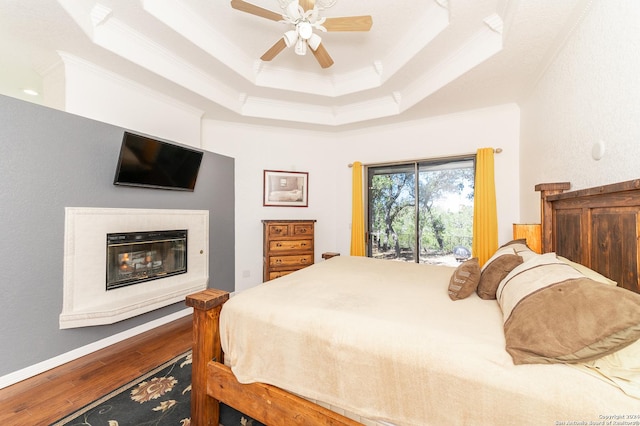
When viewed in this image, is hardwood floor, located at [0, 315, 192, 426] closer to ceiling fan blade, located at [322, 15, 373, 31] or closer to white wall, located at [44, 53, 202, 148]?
white wall, located at [44, 53, 202, 148]

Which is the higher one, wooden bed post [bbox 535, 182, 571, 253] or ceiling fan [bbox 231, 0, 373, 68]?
ceiling fan [bbox 231, 0, 373, 68]

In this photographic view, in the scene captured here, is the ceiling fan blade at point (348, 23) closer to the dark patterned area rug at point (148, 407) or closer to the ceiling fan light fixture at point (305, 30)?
the ceiling fan light fixture at point (305, 30)

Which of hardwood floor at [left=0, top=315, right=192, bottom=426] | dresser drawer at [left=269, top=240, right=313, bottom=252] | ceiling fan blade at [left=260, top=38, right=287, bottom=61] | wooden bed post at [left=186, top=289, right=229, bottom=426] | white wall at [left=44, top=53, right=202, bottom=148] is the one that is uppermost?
ceiling fan blade at [left=260, top=38, right=287, bottom=61]

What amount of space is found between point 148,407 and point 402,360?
1774 millimetres

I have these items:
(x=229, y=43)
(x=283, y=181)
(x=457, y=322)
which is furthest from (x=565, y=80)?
(x=283, y=181)

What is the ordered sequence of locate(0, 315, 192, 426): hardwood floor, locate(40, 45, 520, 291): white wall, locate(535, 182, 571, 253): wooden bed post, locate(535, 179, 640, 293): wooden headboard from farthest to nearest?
1. locate(40, 45, 520, 291): white wall
2. locate(535, 182, 571, 253): wooden bed post
3. locate(0, 315, 192, 426): hardwood floor
4. locate(535, 179, 640, 293): wooden headboard

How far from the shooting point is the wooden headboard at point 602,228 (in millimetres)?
1192

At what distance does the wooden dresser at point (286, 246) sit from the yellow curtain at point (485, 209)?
236cm

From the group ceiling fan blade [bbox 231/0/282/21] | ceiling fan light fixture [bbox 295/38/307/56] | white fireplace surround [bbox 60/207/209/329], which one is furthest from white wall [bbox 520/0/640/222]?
white fireplace surround [bbox 60/207/209/329]

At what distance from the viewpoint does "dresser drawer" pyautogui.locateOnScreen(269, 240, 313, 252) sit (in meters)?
3.84

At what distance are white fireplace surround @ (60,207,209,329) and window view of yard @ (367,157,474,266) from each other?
122 inches

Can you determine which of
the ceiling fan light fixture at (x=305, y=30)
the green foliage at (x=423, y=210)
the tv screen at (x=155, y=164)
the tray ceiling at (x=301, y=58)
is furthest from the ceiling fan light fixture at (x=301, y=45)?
the green foliage at (x=423, y=210)

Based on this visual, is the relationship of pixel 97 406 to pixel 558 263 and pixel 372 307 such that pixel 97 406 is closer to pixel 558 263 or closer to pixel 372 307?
pixel 372 307

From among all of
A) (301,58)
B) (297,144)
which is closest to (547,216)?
(301,58)
